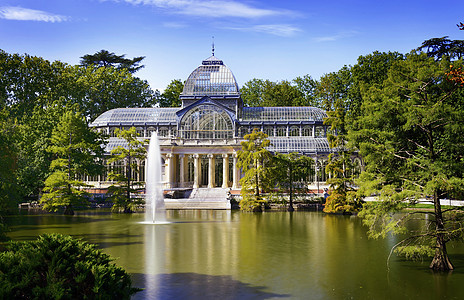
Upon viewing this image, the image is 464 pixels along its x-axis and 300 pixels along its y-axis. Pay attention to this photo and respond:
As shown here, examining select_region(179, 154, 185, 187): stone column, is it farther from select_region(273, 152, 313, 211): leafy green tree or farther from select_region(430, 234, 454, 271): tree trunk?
select_region(430, 234, 454, 271): tree trunk

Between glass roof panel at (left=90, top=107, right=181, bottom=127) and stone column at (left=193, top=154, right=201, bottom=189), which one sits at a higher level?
glass roof panel at (left=90, top=107, right=181, bottom=127)

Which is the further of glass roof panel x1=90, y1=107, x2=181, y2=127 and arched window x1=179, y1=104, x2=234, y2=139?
glass roof panel x1=90, y1=107, x2=181, y2=127

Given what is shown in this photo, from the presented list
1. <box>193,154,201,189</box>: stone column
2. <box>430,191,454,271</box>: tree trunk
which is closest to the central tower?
<box>193,154,201,189</box>: stone column

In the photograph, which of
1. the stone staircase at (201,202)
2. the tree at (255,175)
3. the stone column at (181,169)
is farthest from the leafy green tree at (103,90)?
the tree at (255,175)

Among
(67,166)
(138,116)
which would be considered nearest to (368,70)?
(138,116)

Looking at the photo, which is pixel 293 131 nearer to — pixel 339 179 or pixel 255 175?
pixel 255 175

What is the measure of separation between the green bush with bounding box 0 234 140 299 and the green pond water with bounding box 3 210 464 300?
4130 mm

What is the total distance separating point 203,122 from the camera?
68.4 m

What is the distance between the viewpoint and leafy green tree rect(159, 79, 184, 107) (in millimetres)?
94688

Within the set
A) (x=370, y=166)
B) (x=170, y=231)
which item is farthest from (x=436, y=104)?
(x=170, y=231)

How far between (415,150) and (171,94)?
77661 millimetres

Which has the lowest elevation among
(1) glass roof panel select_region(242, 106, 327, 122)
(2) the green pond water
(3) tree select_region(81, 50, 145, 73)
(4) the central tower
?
(2) the green pond water

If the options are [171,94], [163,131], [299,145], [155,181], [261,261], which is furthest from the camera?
[171,94]

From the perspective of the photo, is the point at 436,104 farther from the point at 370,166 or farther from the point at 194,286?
the point at 194,286
